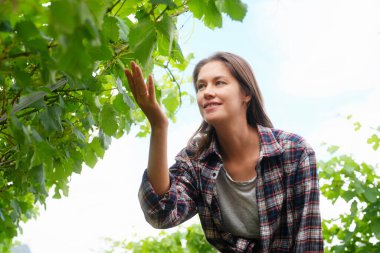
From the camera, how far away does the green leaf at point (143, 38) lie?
107cm

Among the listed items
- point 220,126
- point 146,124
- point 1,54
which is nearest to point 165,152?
point 220,126

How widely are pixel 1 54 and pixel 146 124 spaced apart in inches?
120

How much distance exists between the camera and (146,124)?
3.97m

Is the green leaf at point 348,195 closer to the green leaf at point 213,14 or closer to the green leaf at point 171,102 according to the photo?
the green leaf at point 171,102

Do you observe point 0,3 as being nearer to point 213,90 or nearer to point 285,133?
point 213,90

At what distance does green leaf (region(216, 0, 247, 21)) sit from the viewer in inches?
40.2

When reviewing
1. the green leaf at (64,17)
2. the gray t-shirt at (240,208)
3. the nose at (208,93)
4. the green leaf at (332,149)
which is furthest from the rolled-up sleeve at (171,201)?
the green leaf at (332,149)

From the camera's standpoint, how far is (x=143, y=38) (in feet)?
3.51

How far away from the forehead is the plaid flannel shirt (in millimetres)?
327

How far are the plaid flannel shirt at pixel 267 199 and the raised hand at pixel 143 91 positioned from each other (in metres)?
0.38

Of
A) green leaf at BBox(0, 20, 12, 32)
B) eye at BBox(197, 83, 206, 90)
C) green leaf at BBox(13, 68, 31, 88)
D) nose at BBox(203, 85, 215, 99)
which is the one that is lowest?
green leaf at BBox(13, 68, 31, 88)

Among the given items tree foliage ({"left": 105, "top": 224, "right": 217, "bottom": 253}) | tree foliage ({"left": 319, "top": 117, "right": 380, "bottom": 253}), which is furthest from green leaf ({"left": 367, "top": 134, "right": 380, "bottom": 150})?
tree foliage ({"left": 105, "top": 224, "right": 217, "bottom": 253})

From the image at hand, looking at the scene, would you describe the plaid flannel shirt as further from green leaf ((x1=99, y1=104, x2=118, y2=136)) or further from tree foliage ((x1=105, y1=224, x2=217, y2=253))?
tree foliage ((x1=105, y1=224, x2=217, y2=253))

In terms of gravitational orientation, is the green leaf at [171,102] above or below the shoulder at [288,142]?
above
